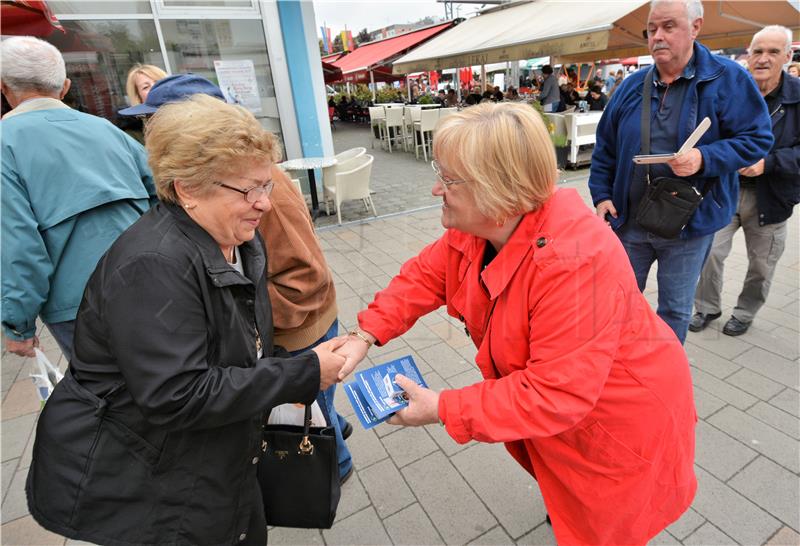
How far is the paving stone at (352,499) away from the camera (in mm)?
2250

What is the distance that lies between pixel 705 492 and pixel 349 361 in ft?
6.35

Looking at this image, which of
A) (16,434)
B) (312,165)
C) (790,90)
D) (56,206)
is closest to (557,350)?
(56,206)

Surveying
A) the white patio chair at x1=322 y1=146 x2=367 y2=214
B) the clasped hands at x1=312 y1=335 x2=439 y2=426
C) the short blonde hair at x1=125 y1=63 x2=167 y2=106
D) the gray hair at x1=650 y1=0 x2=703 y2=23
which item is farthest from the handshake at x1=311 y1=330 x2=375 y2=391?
the white patio chair at x1=322 y1=146 x2=367 y2=214

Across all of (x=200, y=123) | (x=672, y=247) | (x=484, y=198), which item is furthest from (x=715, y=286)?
(x=200, y=123)

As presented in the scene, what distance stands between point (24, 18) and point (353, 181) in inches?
158

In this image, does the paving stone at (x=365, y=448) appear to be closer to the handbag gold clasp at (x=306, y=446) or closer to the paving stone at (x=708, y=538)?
the handbag gold clasp at (x=306, y=446)

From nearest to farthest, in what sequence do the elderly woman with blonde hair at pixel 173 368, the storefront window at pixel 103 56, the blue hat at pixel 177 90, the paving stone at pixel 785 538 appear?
the elderly woman with blonde hair at pixel 173 368
the blue hat at pixel 177 90
the paving stone at pixel 785 538
the storefront window at pixel 103 56

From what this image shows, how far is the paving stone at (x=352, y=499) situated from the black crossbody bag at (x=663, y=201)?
2050mm

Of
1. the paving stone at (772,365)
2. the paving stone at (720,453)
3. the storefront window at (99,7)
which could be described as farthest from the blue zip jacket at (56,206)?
the storefront window at (99,7)

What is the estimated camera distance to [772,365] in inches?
121

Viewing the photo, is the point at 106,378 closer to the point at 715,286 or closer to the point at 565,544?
the point at 565,544

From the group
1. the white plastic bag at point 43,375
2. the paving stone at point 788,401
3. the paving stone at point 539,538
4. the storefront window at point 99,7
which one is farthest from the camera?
the storefront window at point 99,7

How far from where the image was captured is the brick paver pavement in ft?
6.82

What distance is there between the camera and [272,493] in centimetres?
170
